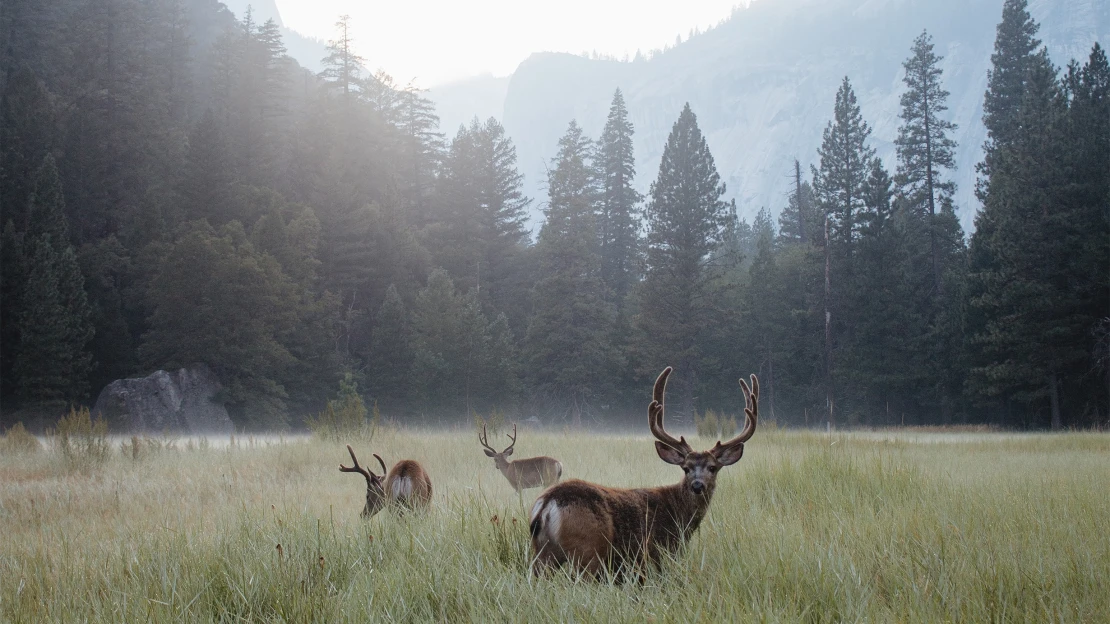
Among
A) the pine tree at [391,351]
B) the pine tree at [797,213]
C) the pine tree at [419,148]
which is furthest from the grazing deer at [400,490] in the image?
the pine tree at [797,213]

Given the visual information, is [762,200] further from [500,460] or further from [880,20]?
[500,460]

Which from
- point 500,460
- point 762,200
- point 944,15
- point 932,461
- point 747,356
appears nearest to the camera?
point 500,460

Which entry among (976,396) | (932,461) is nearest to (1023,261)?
(976,396)

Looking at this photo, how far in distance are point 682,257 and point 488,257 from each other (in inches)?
603

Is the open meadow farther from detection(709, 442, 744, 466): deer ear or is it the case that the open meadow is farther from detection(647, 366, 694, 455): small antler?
detection(647, 366, 694, 455): small antler

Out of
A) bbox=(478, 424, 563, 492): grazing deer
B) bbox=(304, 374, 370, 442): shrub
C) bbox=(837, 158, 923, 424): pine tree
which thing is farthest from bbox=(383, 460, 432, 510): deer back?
bbox=(837, 158, 923, 424): pine tree

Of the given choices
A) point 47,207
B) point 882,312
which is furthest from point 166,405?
point 882,312

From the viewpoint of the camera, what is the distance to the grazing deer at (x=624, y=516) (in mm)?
3637

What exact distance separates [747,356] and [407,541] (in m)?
43.7

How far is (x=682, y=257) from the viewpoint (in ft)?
132

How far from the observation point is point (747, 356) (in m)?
46.1

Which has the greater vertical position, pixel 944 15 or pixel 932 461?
pixel 944 15

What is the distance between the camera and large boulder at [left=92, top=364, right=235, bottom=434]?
27.3 metres

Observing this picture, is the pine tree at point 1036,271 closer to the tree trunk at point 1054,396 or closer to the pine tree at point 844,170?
the tree trunk at point 1054,396
